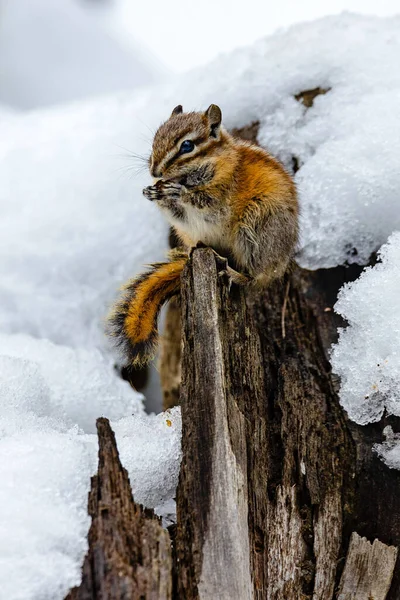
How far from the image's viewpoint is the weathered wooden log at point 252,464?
1.78 meters

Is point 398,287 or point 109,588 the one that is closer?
point 109,588

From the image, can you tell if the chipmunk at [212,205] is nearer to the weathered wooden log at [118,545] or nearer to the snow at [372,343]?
the snow at [372,343]

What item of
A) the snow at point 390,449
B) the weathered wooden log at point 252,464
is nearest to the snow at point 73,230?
the weathered wooden log at point 252,464

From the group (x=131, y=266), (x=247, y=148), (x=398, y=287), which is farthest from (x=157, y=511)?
(x=131, y=266)

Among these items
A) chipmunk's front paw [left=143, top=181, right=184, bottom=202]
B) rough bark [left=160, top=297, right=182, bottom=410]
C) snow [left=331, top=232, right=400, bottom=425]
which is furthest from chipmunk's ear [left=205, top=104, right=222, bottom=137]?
rough bark [left=160, top=297, right=182, bottom=410]

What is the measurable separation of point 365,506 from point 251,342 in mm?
669

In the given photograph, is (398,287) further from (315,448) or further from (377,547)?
(377,547)

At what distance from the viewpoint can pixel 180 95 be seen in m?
3.70

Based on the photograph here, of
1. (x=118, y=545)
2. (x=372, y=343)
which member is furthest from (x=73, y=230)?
(x=118, y=545)

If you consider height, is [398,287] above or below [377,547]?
above

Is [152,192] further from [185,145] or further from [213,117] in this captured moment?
[213,117]

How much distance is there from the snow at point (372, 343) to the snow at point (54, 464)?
2.27ft

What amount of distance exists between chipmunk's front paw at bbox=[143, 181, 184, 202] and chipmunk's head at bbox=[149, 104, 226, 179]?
3 cm

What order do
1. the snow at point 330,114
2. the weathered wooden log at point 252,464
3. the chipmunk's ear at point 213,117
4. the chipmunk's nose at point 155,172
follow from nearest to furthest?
the weathered wooden log at point 252,464 < the chipmunk's nose at point 155,172 < the chipmunk's ear at point 213,117 < the snow at point 330,114
